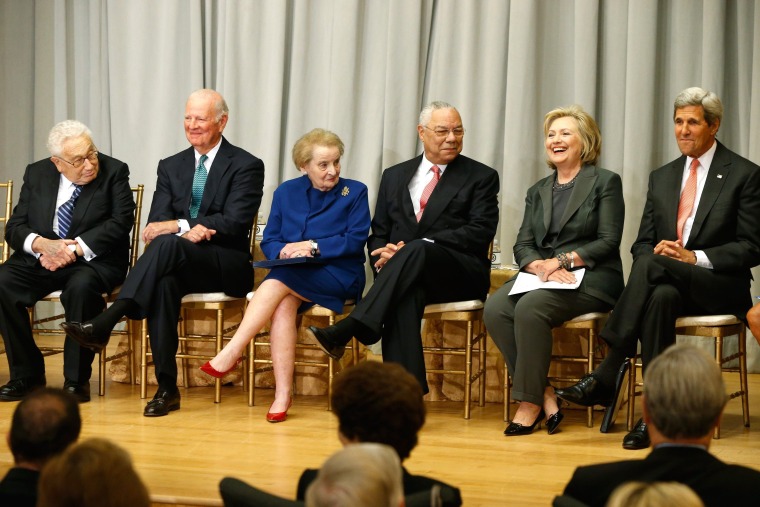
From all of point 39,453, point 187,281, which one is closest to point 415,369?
point 187,281

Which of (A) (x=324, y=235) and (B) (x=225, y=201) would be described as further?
(B) (x=225, y=201)

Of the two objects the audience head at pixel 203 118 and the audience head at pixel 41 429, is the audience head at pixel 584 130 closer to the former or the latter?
the audience head at pixel 203 118

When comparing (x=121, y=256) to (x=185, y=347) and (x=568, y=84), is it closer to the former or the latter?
(x=185, y=347)

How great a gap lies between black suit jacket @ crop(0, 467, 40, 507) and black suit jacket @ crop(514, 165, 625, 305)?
2.78 m

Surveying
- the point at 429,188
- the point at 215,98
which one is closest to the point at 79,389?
the point at 215,98

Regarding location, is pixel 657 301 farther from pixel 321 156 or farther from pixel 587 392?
pixel 321 156

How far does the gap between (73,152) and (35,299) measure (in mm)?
717

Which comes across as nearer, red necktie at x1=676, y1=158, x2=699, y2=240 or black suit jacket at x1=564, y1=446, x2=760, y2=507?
black suit jacket at x1=564, y1=446, x2=760, y2=507

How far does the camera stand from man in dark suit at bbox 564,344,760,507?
Answer: 201 cm

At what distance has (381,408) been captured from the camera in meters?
2.16

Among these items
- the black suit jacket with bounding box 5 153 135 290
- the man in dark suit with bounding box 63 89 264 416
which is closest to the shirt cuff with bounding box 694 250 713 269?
the man in dark suit with bounding box 63 89 264 416

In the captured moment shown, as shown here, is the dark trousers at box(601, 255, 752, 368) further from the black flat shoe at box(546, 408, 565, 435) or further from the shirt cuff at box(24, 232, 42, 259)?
the shirt cuff at box(24, 232, 42, 259)

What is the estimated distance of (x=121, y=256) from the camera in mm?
5117

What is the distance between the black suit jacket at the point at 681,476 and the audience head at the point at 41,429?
1.04 metres
